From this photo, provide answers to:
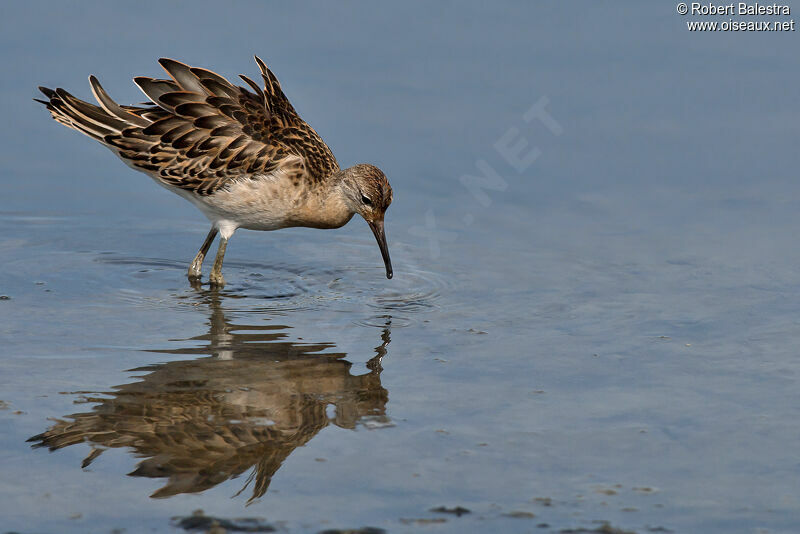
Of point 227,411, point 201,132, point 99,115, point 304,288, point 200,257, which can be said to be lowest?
point 227,411

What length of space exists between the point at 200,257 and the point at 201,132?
121 centimetres

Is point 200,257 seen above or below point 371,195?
below

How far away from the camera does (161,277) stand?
10.7 m

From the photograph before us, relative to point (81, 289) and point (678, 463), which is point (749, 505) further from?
point (81, 289)

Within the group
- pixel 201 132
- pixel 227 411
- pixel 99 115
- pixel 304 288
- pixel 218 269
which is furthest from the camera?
pixel 99 115

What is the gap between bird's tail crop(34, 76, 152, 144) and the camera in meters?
11.1

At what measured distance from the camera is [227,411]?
23.5 ft

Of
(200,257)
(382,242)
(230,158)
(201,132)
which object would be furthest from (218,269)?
(382,242)

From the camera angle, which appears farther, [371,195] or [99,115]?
[99,115]

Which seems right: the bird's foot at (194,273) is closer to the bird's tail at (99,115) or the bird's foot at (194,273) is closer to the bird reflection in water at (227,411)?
the bird's tail at (99,115)

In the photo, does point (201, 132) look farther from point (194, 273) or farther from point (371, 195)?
point (371, 195)

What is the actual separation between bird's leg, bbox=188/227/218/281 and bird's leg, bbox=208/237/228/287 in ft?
0.58

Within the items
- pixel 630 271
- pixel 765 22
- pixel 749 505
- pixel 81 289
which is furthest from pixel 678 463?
pixel 765 22

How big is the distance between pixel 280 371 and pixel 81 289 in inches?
111
